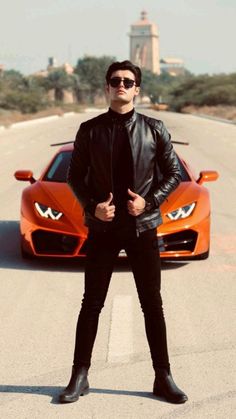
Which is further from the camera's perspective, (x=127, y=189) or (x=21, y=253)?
(x=21, y=253)

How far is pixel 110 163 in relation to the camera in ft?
14.3

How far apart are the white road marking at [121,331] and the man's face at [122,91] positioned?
1.80 metres

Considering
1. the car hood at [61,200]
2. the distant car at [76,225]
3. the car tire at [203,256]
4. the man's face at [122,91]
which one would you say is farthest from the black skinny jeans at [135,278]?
the car tire at [203,256]

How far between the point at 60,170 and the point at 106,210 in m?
5.24

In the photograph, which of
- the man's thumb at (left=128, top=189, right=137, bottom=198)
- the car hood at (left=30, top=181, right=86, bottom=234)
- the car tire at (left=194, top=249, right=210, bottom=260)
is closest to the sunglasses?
the man's thumb at (left=128, top=189, right=137, bottom=198)

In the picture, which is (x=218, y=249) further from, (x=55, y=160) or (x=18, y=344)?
(x=18, y=344)

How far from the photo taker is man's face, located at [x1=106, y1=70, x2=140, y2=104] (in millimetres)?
4324

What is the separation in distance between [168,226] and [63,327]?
2.37 meters

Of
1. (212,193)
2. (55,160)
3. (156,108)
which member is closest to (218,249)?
(55,160)

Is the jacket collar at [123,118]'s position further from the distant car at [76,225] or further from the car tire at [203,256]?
the car tire at [203,256]

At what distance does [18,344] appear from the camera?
573cm

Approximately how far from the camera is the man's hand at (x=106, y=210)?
14.1ft

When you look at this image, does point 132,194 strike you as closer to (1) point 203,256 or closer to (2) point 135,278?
(2) point 135,278

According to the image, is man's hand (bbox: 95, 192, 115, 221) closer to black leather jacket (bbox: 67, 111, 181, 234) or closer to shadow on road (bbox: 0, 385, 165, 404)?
black leather jacket (bbox: 67, 111, 181, 234)
